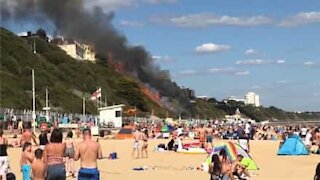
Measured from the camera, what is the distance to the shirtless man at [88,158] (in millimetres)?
9555

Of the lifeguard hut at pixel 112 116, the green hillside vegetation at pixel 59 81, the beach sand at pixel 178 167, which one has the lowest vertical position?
the beach sand at pixel 178 167

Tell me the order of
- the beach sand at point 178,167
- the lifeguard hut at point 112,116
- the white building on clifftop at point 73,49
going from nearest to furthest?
the beach sand at point 178,167, the lifeguard hut at point 112,116, the white building on clifftop at point 73,49

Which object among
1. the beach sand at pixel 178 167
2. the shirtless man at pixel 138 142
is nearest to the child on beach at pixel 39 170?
the beach sand at pixel 178 167

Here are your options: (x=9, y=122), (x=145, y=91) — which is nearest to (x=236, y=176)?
(x=9, y=122)

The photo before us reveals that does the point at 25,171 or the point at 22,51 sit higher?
the point at 22,51

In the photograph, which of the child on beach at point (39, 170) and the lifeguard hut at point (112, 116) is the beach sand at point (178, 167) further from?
the lifeguard hut at point (112, 116)

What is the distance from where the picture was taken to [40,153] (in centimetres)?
1012

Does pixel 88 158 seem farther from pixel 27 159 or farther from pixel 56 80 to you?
pixel 56 80

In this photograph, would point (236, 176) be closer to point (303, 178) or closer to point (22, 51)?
point (303, 178)

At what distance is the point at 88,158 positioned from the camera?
9.69 m

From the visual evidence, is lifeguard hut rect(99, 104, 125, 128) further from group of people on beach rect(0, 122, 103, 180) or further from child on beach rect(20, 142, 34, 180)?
group of people on beach rect(0, 122, 103, 180)

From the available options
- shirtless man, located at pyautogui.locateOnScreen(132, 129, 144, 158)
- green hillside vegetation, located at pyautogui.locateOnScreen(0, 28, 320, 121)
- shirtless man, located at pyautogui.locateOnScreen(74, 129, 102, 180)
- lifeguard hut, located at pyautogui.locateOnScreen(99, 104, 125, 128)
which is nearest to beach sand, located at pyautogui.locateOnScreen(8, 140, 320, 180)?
shirtless man, located at pyautogui.locateOnScreen(132, 129, 144, 158)

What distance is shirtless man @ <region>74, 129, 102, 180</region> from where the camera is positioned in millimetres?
9555

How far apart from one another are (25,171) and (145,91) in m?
87.4
